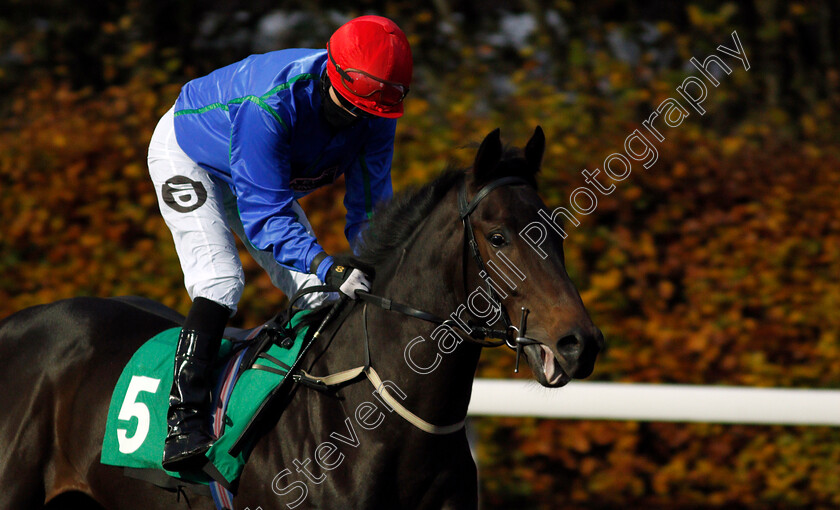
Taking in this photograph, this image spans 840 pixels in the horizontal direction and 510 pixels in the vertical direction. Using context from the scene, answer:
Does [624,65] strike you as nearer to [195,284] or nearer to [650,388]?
[650,388]

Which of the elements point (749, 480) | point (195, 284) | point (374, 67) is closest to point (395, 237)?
point (374, 67)

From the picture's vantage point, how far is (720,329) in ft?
15.2

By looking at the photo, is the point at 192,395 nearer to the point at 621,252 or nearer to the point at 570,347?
the point at 570,347

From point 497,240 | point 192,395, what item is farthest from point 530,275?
point 192,395

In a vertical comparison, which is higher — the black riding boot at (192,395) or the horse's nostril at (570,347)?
the horse's nostril at (570,347)

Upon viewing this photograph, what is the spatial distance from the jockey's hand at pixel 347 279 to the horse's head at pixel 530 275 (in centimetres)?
38

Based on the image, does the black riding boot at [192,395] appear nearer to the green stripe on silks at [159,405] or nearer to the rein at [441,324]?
the green stripe on silks at [159,405]

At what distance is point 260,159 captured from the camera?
109 inches

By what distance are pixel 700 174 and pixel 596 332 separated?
2834 millimetres

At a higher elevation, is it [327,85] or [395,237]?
[327,85]

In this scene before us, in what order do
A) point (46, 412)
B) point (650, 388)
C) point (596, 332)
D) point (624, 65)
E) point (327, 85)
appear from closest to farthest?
1. point (596, 332)
2. point (327, 85)
3. point (46, 412)
4. point (650, 388)
5. point (624, 65)

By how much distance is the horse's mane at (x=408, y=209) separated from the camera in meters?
2.54

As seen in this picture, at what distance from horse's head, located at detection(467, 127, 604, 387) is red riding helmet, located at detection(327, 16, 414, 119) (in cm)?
43

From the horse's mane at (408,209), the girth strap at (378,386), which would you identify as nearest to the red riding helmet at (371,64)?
the horse's mane at (408,209)
